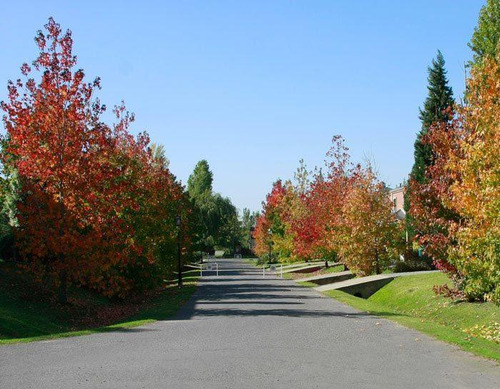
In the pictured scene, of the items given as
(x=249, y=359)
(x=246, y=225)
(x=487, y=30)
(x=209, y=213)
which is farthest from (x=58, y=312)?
(x=246, y=225)

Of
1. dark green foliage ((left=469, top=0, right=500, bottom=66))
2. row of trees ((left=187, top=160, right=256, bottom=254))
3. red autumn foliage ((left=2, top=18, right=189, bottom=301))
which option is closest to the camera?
red autumn foliage ((left=2, top=18, right=189, bottom=301))

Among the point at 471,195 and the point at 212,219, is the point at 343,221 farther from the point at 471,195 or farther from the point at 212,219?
the point at 212,219

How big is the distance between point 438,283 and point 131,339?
50.0ft

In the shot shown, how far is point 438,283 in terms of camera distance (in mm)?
24547

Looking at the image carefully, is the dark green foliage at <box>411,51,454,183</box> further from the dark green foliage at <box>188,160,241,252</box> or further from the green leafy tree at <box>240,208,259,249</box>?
the green leafy tree at <box>240,208,259,249</box>

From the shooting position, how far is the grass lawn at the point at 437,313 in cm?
1271

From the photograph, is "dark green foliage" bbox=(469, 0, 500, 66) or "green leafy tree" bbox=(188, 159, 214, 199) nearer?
"dark green foliage" bbox=(469, 0, 500, 66)

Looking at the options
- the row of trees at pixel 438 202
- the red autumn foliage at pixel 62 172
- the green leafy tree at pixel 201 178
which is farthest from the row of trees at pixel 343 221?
the green leafy tree at pixel 201 178

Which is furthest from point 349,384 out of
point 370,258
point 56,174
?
point 370,258

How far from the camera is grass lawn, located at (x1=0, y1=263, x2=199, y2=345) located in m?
15.8

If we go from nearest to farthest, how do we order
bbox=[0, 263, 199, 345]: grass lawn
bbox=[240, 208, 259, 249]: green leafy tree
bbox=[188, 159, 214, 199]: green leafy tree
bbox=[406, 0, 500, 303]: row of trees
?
bbox=[406, 0, 500, 303]: row of trees
bbox=[0, 263, 199, 345]: grass lawn
bbox=[188, 159, 214, 199]: green leafy tree
bbox=[240, 208, 259, 249]: green leafy tree

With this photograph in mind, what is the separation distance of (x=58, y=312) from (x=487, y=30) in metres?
24.7

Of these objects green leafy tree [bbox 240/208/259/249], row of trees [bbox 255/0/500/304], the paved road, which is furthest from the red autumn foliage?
green leafy tree [bbox 240/208/259/249]

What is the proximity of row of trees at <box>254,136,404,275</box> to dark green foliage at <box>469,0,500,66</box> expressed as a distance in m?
8.81
